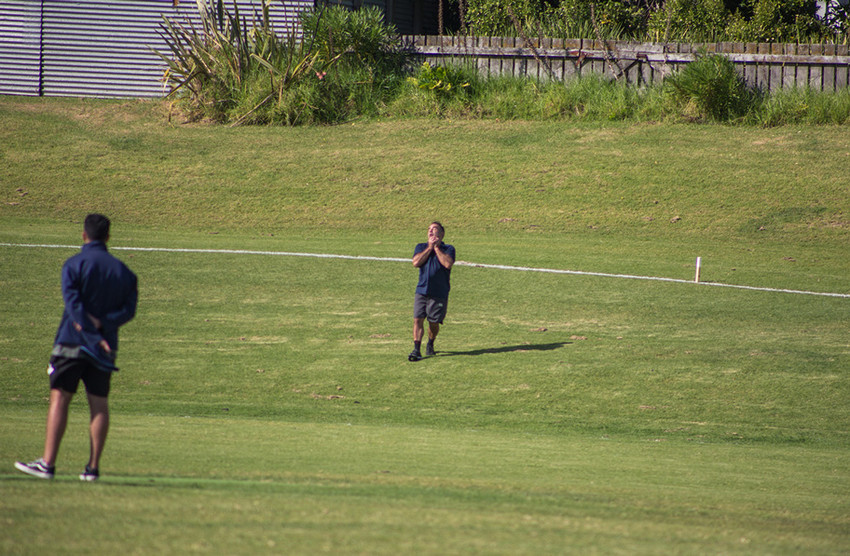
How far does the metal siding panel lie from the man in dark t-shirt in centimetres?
2341

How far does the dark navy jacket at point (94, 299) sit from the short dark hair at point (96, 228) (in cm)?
4

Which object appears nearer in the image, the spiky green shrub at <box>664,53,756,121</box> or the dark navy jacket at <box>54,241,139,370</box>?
the dark navy jacket at <box>54,241,139,370</box>

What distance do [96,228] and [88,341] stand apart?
0.78m

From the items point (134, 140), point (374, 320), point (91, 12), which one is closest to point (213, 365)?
point (374, 320)

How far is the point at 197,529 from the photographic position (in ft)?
15.1

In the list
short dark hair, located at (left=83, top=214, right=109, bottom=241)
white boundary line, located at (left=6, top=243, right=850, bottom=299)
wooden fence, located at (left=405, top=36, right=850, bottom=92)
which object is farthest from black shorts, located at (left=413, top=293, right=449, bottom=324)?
wooden fence, located at (left=405, top=36, right=850, bottom=92)

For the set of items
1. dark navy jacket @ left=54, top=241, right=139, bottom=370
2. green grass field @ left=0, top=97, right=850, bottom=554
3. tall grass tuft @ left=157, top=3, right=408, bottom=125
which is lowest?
green grass field @ left=0, top=97, right=850, bottom=554

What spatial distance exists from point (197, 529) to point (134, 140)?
77.7 feet

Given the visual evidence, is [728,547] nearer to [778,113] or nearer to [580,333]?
[580,333]

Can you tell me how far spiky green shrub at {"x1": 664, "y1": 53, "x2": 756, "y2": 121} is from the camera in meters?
25.0

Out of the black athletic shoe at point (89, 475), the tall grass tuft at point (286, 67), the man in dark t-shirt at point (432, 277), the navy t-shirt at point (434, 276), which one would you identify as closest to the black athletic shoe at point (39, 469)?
the black athletic shoe at point (89, 475)

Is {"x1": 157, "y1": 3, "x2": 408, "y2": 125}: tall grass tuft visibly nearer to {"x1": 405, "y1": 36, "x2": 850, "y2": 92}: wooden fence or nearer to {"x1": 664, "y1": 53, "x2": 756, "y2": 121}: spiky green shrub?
{"x1": 405, "y1": 36, "x2": 850, "y2": 92}: wooden fence

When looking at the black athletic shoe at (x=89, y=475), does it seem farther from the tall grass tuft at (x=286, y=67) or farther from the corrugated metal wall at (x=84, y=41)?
the corrugated metal wall at (x=84, y=41)

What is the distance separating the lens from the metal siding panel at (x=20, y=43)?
2942 cm
